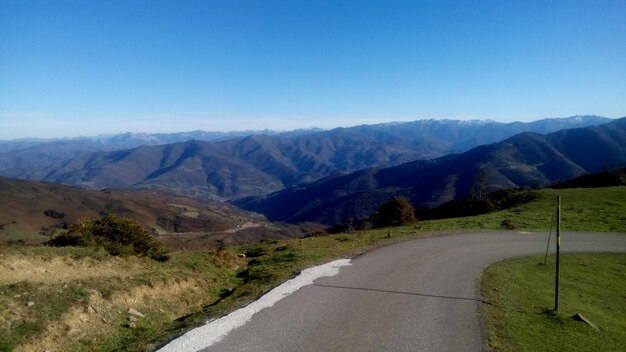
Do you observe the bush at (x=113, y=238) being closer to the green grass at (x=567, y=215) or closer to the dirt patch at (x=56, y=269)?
the dirt patch at (x=56, y=269)

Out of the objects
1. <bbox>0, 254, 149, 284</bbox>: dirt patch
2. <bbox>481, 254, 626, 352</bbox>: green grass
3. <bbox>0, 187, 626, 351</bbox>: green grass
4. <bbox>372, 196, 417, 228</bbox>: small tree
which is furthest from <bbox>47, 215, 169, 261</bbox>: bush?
<bbox>372, 196, 417, 228</bbox>: small tree

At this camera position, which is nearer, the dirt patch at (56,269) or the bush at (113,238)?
the dirt patch at (56,269)

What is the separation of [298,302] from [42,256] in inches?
324

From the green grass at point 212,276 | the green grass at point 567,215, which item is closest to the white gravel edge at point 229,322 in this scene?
the green grass at point 212,276

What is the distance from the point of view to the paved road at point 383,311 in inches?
381

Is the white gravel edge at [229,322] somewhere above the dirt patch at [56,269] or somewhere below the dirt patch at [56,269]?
below

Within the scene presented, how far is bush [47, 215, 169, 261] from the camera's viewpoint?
16.2 meters

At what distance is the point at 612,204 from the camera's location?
121ft

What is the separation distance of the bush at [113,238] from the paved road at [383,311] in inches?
287

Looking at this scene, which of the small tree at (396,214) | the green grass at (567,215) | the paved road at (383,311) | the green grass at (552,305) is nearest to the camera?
the paved road at (383,311)

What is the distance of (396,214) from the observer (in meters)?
37.4

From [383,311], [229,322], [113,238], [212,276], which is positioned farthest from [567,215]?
[113,238]

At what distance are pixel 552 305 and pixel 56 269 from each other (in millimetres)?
15480

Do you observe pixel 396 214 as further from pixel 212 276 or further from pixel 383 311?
pixel 383 311
